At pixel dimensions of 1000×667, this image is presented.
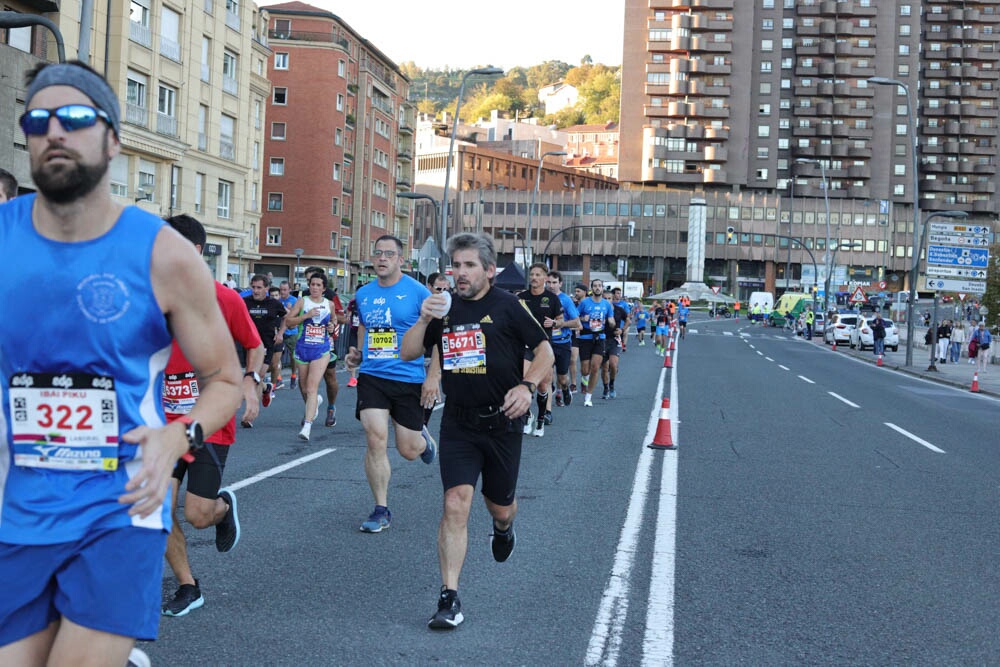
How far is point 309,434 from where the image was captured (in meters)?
12.0

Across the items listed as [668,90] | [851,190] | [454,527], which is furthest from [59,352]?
[851,190]

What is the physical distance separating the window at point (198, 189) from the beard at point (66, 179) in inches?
1673

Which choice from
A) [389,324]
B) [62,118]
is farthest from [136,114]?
[62,118]

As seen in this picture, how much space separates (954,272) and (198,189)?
2872 centimetres

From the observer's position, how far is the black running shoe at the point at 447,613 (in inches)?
193

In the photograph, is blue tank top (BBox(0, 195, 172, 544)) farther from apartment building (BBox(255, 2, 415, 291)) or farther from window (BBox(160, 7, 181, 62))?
apartment building (BBox(255, 2, 415, 291))

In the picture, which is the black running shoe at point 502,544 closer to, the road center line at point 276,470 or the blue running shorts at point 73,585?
the blue running shorts at point 73,585

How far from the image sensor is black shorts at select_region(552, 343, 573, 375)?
48.9 feet

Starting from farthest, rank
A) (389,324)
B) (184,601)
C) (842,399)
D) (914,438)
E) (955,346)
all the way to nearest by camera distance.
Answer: (955,346) → (842,399) → (914,438) → (389,324) → (184,601)

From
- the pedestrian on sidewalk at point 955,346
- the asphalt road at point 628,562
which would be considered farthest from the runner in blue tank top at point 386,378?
the pedestrian on sidewalk at point 955,346

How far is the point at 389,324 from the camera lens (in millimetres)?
7734

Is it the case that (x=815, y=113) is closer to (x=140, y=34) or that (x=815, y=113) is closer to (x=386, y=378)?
(x=140, y=34)

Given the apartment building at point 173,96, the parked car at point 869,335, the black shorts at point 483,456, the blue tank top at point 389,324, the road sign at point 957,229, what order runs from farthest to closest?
the parked car at point 869,335, the road sign at point 957,229, the apartment building at point 173,96, the blue tank top at point 389,324, the black shorts at point 483,456

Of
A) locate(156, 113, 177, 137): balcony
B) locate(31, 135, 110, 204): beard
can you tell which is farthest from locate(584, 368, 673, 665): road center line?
locate(156, 113, 177, 137): balcony
